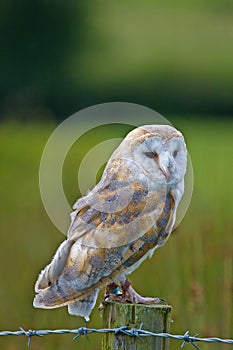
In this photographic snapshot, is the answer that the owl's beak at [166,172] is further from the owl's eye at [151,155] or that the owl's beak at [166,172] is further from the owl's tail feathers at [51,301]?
the owl's tail feathers at [51,301]

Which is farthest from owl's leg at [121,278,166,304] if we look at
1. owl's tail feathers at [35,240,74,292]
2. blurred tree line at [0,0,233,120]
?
blurred tree line at [0,0,233,120]

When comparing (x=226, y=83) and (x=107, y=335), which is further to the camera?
(x=226, y=83)

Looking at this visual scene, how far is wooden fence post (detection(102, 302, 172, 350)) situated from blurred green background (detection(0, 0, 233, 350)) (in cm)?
212

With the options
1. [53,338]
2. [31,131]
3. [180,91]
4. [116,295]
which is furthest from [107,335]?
[180,91]

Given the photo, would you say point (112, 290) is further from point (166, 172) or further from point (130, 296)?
point (166, 172)

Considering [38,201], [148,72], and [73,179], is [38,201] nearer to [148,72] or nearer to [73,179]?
[73,179]

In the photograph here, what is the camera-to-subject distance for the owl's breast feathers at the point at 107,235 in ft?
13.6

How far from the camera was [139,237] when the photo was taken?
442 cm

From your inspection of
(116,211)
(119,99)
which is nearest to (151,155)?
(116,211)

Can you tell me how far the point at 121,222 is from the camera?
436 cm

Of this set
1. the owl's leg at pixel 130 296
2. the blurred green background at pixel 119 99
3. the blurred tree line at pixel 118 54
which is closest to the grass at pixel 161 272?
the blurred green background at pixel 119 99

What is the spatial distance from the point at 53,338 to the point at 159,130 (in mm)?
1817

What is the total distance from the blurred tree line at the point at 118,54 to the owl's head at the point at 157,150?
66.3 feet

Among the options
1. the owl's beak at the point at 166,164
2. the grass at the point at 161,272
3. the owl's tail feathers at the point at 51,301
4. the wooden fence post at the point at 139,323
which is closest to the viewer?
the wooden fence post at the point at 139,323
